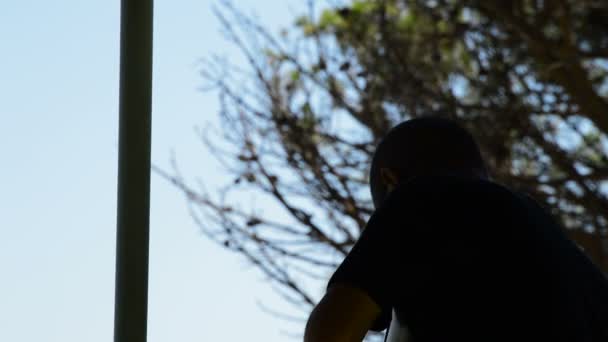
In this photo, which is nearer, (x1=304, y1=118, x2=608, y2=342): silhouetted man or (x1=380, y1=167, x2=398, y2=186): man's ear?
(x1=304, y1=118, x2=608, y2=342): silhouetted man

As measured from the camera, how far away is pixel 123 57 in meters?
1.59

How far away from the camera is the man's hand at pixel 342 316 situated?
1821 mm

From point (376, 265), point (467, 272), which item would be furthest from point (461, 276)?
point (376, 265)

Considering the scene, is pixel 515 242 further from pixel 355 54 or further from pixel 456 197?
pixel 355 54

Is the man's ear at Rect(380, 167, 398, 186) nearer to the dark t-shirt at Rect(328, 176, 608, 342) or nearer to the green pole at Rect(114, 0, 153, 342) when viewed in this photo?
the dark t-shirt at Rect(328, 176, 608, 342)

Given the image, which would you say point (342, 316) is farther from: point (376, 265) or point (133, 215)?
point (133, 215)

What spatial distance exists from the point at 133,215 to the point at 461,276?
2.35 ft

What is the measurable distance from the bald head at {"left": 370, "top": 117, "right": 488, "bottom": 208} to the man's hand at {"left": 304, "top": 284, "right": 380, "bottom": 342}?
47cm

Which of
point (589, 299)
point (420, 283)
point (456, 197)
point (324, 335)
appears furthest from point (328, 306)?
point (589, 299)

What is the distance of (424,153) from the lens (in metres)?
2.26

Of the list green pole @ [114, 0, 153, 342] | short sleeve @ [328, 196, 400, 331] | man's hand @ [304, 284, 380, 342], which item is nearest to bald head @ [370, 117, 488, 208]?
short sleeve @ [328, 196, 400, 331]

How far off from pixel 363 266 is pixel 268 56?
13.2 feet

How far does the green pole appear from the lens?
1.49 m

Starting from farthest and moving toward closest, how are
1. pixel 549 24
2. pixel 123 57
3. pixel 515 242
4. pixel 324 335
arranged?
pixel 549 24 → pixel 515 242 → pixel 324 335 → pixel 123 57
